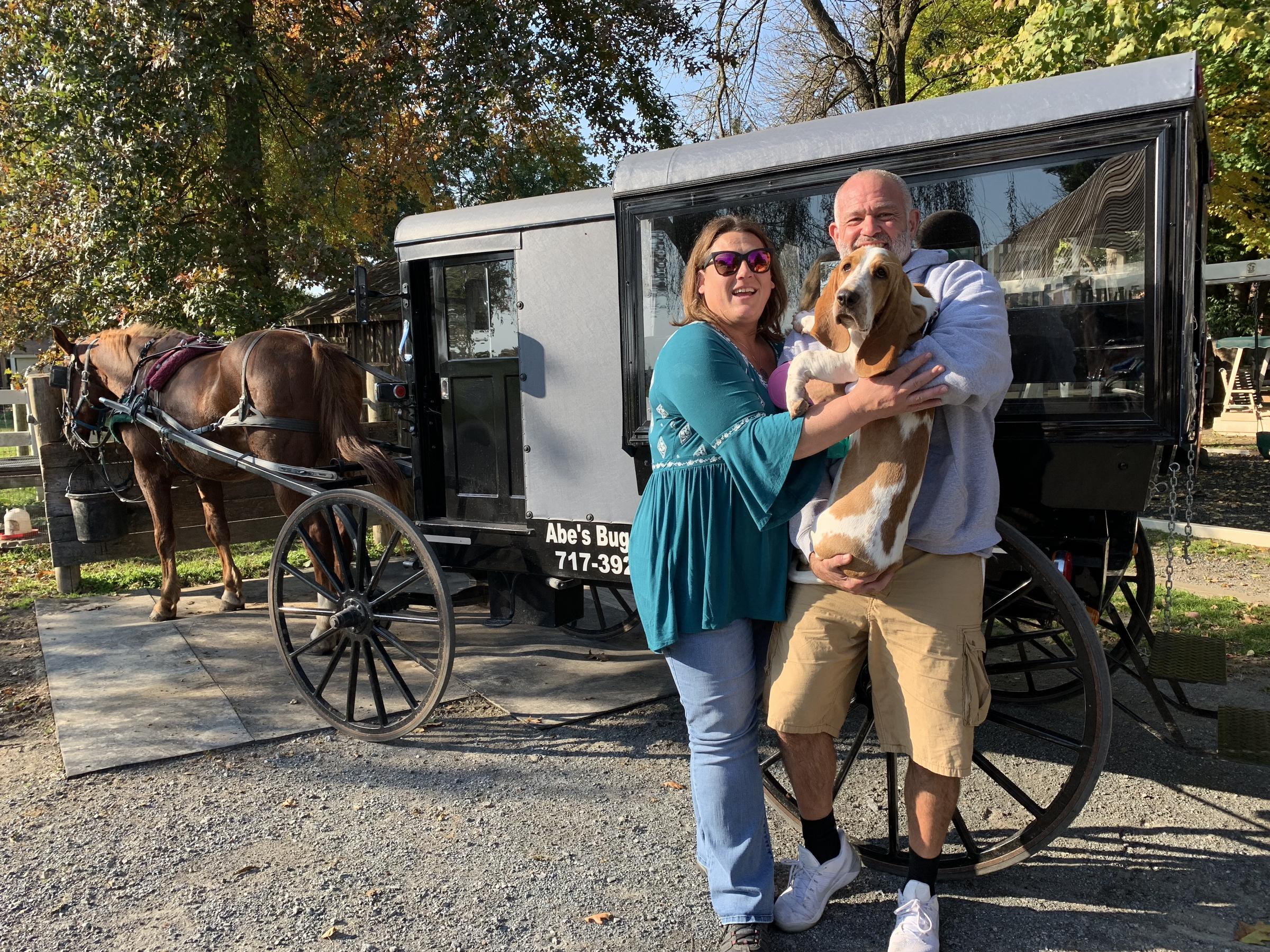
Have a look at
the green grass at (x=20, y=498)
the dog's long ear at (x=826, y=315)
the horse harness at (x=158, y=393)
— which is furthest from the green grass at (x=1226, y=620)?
the green grass at (x=20, y=498)

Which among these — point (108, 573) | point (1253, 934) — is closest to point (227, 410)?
point (108, 573)

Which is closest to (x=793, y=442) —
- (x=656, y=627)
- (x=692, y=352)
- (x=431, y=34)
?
(x=692, y=352)

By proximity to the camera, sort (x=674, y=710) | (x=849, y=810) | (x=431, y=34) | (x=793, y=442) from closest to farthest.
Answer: (x=793, y=442)
(x=849, y=810)
(x=674, y=710)
(x=431, y=34)

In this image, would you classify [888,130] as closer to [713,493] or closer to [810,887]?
[713,493]

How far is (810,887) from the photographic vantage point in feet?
9.04

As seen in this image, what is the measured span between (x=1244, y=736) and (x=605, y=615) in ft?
12.9

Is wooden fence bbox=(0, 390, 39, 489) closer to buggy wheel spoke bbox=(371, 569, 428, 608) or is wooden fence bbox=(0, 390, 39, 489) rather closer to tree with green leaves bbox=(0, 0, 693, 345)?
tree with green leaves bbox=(0, 0, 693, 345)

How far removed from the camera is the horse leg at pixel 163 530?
6461 mm

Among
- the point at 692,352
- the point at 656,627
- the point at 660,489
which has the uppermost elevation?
the point at 692,352

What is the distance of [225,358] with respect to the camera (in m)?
5.58

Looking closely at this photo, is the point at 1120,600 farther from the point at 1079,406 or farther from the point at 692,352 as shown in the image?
the point at 692,352

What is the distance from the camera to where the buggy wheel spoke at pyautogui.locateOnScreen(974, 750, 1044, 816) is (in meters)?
2.89

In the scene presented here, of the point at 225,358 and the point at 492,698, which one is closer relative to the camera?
the point at 492,698

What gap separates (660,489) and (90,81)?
31.2ft
